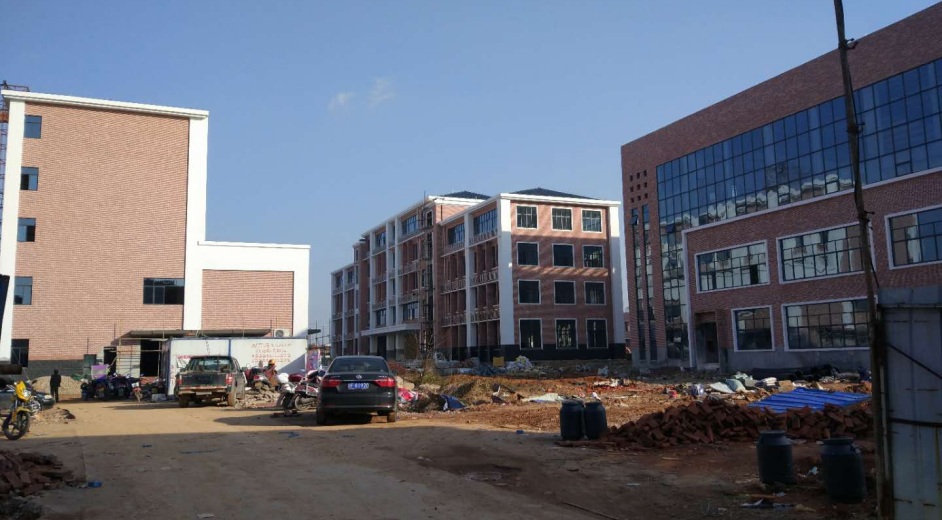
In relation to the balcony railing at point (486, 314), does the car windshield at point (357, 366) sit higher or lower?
lower

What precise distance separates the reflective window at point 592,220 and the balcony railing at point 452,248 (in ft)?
39.7

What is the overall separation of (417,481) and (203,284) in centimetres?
3727

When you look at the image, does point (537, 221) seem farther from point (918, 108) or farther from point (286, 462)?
point (286, 462)

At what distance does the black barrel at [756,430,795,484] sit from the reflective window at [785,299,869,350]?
93.6 ft

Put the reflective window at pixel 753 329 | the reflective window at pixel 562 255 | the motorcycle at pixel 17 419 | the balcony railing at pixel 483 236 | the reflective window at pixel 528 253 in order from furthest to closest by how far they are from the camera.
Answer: the reflective window at pixel 562 255, the balcony railing at pixel 483 236, the reflective window at pixel 528 253, the reflective window at pixel 753 329, the motorcycle at pixel 17 419

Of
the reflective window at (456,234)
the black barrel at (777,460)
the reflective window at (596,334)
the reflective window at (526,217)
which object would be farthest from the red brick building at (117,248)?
the black barrel at (777,460)

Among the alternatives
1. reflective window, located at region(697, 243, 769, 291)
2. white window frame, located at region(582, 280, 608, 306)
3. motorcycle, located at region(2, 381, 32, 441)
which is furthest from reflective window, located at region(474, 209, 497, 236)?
motorcycle, located at region(2, 381, 32, 441)

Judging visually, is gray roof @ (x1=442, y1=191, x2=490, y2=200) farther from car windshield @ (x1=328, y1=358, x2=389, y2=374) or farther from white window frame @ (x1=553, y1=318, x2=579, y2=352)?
car windshield @ (x1=328, y1=358, x2=389, y2=374)

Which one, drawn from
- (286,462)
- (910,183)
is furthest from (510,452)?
(910,183)

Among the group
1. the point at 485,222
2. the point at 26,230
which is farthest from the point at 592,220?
the point at 26,230

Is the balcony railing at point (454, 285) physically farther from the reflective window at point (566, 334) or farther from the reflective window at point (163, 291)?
the reflective window at point (163, 291)

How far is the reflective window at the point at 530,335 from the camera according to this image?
60781mm

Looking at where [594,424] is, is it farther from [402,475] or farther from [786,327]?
[786,327]

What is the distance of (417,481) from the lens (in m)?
9.22
